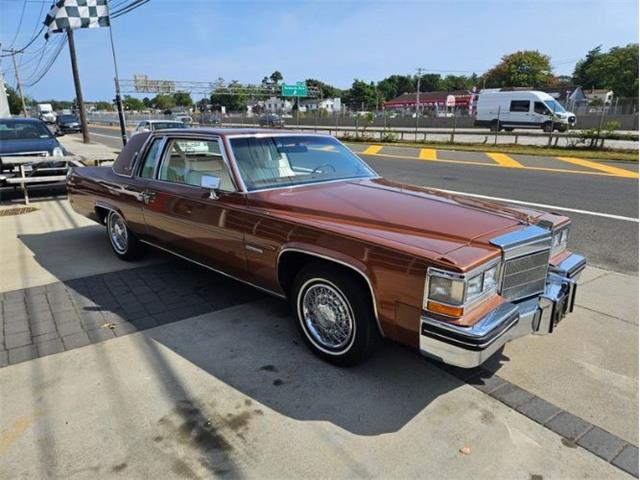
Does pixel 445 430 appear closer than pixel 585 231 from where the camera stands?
Yes

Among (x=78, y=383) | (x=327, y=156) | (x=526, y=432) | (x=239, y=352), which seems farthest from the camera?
(x=327, y=156)

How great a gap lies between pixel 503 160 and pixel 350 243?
567 inches

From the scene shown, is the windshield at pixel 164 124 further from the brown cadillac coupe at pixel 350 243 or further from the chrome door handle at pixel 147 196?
the chrome door handle at pixel 147 196

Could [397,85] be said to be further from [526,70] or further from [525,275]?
[525,275]

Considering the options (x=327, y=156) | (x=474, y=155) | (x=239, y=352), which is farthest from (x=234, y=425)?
(x=474, y=155)

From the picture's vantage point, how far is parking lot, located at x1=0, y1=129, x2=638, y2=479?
2328mm

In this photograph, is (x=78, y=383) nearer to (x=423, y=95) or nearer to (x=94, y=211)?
(x=94, y=211)

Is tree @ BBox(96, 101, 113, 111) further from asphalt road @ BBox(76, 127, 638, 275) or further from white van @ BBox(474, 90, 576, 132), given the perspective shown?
asphalt road @ BBox(76, 127, 638, 275)

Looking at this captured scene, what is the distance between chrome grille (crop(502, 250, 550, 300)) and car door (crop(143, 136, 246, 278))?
195cm

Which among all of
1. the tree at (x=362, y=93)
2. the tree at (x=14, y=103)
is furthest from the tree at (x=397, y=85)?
the tree at (x=14, y=103)

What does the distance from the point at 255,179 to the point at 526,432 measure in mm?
2600

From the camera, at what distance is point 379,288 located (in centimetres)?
267

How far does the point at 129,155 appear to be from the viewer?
502cm

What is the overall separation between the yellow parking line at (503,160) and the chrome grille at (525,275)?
1207 cm
